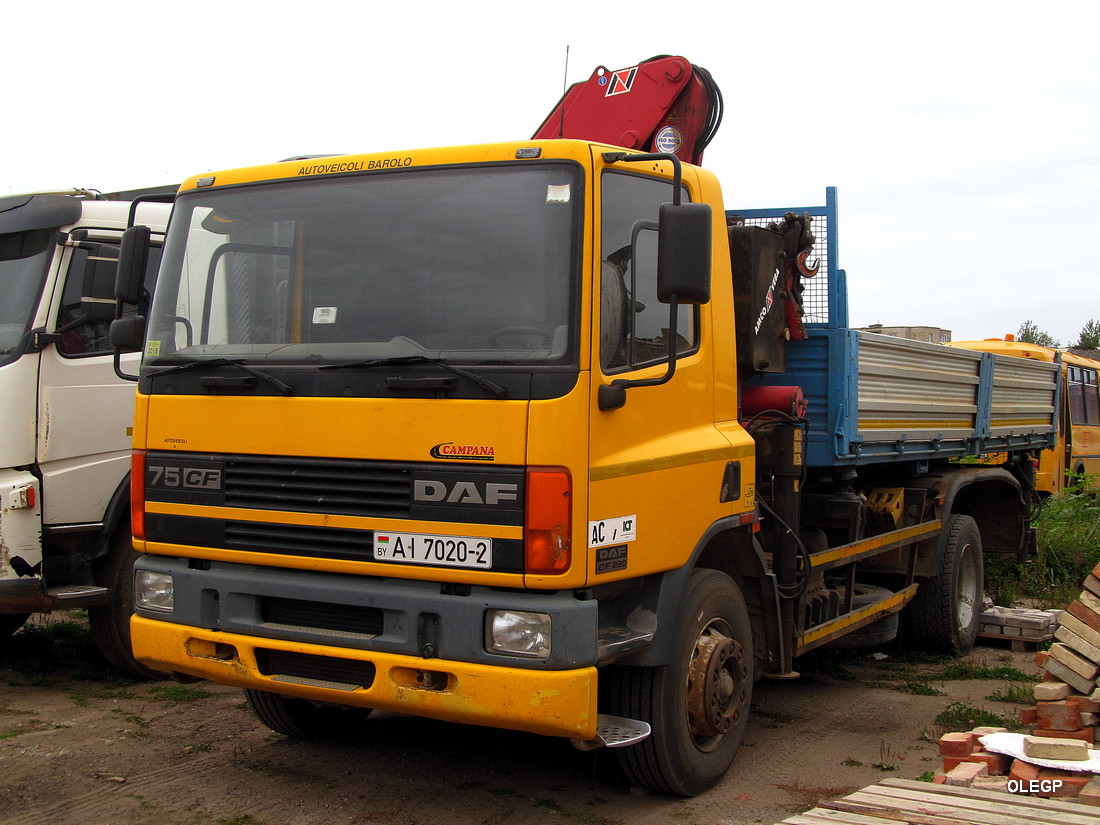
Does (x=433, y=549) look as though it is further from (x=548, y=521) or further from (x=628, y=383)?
(x=628, y=383)

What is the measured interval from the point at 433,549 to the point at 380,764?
170 cm

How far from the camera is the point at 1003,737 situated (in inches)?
178

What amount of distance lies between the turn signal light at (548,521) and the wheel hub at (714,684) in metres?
1.07

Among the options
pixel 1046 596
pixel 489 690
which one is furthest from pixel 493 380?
pixel 1046 596

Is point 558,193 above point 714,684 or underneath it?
A: above

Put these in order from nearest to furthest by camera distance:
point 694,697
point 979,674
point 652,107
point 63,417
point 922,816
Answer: point 922,816
point 694,697
point 63,417
point 652,107
point 979,674

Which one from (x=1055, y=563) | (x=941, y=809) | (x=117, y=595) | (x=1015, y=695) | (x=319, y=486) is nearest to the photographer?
(x=941, y=809)

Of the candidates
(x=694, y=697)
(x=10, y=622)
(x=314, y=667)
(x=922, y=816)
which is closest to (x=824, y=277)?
(x=694, y=697)

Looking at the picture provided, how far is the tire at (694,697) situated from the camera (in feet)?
14.2

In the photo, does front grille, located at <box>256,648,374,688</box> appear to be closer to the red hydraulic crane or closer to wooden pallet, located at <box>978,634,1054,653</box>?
the red hydraulic crane

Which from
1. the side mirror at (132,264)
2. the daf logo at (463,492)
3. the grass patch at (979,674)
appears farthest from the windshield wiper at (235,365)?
the grass patch at (979,674)

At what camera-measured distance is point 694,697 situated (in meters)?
4.48

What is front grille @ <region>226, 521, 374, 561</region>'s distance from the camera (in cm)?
401

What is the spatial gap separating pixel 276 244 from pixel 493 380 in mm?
1269
